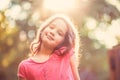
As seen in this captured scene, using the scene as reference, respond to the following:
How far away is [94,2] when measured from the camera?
2600 mm

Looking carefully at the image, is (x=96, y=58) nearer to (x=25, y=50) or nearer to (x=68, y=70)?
(x=68, y=70)

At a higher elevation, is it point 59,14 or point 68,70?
point 59,14

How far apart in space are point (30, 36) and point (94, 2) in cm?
48

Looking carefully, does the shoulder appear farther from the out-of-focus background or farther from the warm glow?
the warm glow

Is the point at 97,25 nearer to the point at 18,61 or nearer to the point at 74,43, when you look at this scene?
the point at 74,43

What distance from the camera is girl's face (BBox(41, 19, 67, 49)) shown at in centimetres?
254

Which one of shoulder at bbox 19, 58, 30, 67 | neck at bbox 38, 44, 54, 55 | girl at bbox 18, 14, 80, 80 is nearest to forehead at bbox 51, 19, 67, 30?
girl at bbox 18, 14, 80, 80

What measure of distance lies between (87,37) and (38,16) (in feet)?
1.14

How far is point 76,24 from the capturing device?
256cm

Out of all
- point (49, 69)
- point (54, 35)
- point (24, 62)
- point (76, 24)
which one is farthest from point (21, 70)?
point (76, 24)

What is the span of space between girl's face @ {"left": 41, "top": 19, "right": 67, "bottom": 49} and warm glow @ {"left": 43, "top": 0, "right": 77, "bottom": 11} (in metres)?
0.11

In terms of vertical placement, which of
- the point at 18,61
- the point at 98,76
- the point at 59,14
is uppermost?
the point at 59,14

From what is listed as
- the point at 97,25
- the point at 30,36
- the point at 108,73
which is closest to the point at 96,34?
the point at 97,25

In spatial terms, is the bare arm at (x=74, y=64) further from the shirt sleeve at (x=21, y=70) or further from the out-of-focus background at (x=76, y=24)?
the shirt sleeve at (x=21, y=70)
